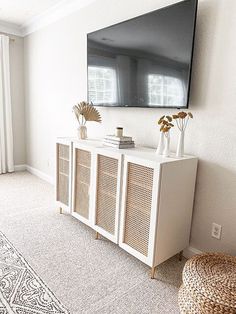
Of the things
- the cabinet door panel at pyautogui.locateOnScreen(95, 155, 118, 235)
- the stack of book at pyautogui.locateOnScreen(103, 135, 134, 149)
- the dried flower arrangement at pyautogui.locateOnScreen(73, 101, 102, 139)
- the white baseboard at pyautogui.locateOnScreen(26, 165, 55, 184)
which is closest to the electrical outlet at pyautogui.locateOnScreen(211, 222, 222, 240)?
the cabinet door panel at pyautogui.locateOnScreen(95, 155, 118, 235)

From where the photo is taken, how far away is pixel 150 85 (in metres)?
2.00

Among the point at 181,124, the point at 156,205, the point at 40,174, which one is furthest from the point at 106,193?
the point at 40,174

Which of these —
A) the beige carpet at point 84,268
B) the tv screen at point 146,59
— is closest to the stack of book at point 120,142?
the tv screen at point 146,59

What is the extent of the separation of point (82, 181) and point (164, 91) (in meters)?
1.11

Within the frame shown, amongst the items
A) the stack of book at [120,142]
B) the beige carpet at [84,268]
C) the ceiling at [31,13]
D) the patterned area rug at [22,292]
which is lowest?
the beige carpet at [84,268]

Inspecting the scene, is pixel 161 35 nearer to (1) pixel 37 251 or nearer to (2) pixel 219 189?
(2) pixel 219 189

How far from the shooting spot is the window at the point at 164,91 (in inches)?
71.6

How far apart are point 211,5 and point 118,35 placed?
84cm

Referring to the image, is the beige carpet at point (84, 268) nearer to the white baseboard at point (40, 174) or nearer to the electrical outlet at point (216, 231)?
the electrical outlet at point (216, 231)

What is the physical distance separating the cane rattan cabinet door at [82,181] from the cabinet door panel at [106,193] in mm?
172

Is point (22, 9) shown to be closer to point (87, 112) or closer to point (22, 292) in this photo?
point (87, 112)

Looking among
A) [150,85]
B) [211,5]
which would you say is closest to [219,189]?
[150,85]

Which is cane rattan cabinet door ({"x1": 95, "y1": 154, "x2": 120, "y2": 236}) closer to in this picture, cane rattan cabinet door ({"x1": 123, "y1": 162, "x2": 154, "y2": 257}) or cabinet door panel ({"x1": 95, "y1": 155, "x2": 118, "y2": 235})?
cabinet door panel ({"x1": 95, "y1": 155, "x2": 118, "y2": 235})

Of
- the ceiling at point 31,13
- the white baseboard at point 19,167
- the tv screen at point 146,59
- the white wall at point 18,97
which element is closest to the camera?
the tv screen at point 146,59
